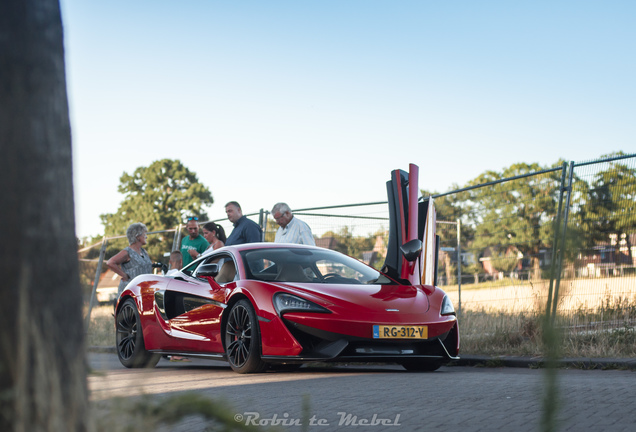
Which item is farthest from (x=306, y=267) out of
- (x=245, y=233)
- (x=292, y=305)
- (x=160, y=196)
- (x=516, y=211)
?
(x=160, y=196)

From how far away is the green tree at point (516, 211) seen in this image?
11.4 m

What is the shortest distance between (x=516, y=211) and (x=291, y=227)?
3693 millimetres

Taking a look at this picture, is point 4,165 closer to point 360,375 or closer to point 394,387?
point 394,387

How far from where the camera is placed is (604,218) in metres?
10.5

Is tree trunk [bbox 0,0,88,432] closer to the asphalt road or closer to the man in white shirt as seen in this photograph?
the asphalt road

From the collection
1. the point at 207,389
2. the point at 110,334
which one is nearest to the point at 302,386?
the point at 207,389

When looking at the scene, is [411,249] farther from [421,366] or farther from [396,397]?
[396,397]

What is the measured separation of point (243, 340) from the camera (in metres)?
8.21

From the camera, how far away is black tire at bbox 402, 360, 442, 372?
851 cm

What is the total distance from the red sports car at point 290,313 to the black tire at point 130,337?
28 mm

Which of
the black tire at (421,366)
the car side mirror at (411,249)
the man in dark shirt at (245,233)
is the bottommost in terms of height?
the black tire at (421,366)

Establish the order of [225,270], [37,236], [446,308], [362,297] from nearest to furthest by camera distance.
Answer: [37,236], [362,297], [446,308], [225,270]

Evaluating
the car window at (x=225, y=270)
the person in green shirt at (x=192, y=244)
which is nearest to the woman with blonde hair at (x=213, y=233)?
the person in green shirt at (x=192, y=244)

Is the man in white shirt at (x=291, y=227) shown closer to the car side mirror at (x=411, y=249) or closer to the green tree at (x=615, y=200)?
the car side mirror at (x=411, y=249)
